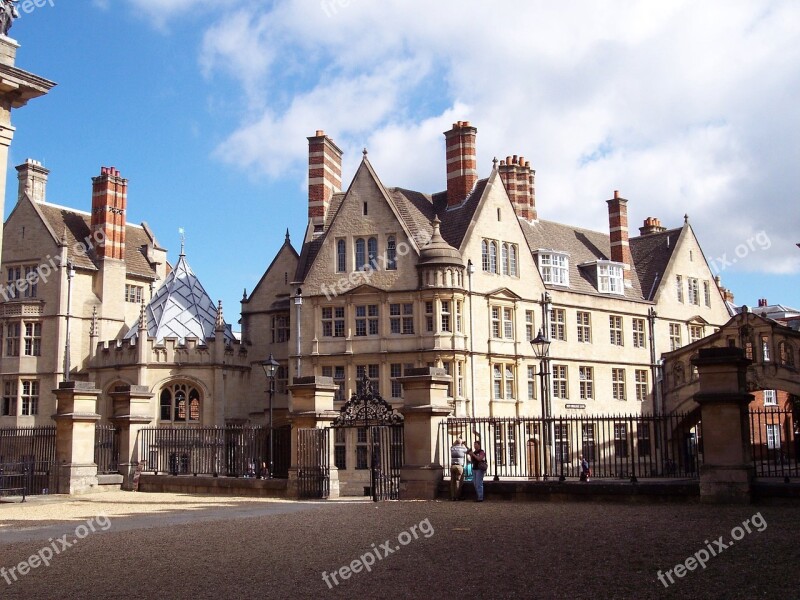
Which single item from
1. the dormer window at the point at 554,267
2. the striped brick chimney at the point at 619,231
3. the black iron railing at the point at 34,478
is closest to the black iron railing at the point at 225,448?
the black iron railing at the point at 34,478

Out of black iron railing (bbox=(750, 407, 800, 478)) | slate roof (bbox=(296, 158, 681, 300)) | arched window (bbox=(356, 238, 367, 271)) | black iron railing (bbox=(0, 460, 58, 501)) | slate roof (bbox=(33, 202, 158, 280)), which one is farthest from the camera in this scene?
slate roof (bbox=(33, 202, 158, 280))

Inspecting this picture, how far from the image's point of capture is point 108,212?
4369cm

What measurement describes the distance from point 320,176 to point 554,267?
12069 millimetres

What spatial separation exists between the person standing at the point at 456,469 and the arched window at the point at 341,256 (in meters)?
18.9

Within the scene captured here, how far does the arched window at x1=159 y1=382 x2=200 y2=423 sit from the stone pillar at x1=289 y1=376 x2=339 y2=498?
745 inches

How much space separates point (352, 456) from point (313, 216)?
11.5 m

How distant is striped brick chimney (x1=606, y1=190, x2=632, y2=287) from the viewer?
47062mm

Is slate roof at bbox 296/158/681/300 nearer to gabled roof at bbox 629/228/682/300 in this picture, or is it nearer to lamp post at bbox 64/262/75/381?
gabled roof at bbox 629/228/682/300

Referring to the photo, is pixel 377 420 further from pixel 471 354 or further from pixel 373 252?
pixel 373 252

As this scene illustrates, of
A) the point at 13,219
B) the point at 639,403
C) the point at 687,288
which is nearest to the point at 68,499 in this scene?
the point at 13,219

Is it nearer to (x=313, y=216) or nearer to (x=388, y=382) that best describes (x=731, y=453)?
(x=388, y=382)

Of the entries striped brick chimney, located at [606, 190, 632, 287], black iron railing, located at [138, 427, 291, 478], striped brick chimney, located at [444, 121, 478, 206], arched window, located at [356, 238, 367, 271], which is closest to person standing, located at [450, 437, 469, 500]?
black iron railing, located at [138, 427, 291, 478]

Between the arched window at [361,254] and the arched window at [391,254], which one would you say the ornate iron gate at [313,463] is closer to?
the arched window at [391,254]

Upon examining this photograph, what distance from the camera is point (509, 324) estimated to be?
3934 cm
